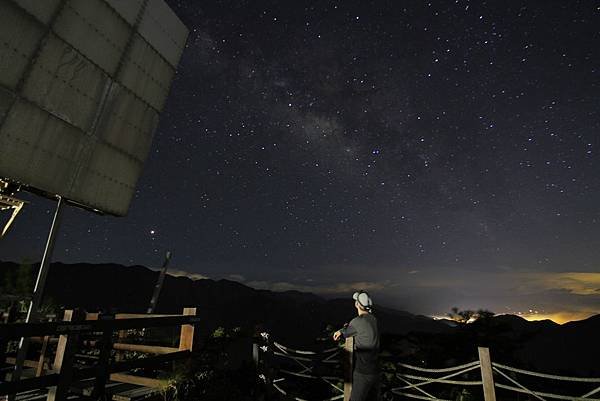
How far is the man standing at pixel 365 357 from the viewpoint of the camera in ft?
14.6

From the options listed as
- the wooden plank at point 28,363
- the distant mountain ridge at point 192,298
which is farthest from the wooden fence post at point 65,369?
the distant mountain ridge at point 192,298

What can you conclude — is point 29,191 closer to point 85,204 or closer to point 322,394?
point 85,204

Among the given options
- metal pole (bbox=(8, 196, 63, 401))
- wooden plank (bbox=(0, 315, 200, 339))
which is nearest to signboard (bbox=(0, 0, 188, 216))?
metal pole (bbox=(8, 196, 63, 401))

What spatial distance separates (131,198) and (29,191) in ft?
5.83

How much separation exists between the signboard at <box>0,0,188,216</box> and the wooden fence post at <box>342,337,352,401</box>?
5.26 metres

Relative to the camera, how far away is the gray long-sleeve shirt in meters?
4.54

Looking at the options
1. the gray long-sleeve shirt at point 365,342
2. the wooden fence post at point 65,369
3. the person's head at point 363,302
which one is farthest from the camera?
the person's head at point 363,302

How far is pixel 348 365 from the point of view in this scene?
18.5ft

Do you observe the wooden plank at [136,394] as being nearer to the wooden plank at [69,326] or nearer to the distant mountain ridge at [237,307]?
the wooden plank at [69,326]

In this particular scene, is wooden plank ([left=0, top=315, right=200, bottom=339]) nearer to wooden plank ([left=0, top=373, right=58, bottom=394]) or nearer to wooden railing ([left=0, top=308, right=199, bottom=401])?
wooden railing ([left=0, top=308, right=199, bottom=401])

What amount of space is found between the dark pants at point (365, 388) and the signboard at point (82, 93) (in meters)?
5.56

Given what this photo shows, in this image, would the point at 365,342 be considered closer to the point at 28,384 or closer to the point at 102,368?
the point at 102,368

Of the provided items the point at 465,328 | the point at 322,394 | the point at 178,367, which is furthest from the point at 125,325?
the point at 465,328

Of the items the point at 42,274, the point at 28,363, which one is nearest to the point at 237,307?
the point at 28,363
